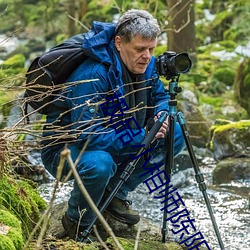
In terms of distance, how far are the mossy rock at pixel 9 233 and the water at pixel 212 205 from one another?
1635 millimetres

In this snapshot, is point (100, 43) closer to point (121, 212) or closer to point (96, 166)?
point (96, 166)

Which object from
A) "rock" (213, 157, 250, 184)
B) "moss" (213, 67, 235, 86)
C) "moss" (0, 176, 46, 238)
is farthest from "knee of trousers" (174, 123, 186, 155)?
"moss" (213, 67, 235, 86)

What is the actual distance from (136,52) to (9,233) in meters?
1.33

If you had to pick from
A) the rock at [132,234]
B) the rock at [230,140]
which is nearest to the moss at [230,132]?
the rock at [230,140]

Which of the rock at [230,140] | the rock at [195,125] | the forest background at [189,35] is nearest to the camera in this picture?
the rock at [230,140]

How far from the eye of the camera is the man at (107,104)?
10.7 feet

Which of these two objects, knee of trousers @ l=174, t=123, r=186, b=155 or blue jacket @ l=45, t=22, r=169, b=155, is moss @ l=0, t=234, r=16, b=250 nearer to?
blue jacket @ l=45, t=22, r=169, b=155

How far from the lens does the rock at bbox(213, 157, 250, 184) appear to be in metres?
6.11

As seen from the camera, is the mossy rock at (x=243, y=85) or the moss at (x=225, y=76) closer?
the mossy rock at (x=243, y=85)

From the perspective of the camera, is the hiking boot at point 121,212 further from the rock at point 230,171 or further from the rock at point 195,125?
the rock at point 195,125

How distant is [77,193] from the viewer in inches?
134

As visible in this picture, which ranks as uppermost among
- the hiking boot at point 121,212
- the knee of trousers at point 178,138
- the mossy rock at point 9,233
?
the mossy rock at point 9,233

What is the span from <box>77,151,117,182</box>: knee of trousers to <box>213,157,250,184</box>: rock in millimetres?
2998

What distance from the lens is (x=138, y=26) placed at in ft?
10.9
